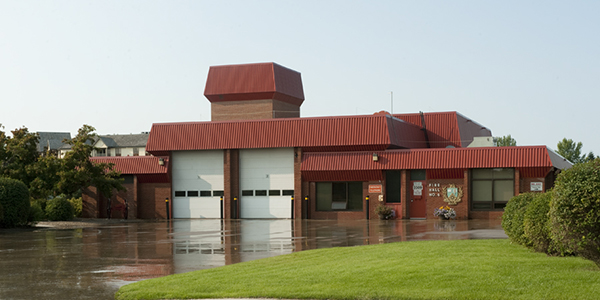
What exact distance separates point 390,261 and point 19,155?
3128 cm

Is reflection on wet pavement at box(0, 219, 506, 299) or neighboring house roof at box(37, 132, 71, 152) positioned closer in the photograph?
reflection on wet pavement at box(0, 219, 506, 299)

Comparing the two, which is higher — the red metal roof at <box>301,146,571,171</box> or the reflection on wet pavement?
the red metal roof at <box>301,146,571,171</box>

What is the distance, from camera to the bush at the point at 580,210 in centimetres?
1013

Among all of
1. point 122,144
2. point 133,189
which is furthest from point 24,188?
point 122,144

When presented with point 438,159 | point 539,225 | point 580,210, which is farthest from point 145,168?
point 580,210

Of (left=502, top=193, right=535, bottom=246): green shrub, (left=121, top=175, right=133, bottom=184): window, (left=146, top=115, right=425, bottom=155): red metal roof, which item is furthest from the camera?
(left=121, top=175, right=133, bottom=184): window

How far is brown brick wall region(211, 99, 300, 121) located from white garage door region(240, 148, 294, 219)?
746 centimetres

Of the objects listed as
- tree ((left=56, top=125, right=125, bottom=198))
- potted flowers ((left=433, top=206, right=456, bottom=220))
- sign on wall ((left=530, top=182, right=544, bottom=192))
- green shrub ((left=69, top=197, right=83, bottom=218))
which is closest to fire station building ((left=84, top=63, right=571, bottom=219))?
sign on wall ((left=530, top=182, right=544, bottom=192))

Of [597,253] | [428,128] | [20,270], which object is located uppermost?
[428,128]

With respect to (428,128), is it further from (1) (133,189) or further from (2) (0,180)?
(2) (0,180)

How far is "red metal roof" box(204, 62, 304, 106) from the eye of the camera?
50.2m

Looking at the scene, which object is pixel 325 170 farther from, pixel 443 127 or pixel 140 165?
pixel 140 165

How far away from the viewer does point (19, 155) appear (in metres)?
38.5

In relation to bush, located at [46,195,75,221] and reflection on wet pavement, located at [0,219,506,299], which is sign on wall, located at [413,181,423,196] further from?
bush, located at [46,195,75,221]
